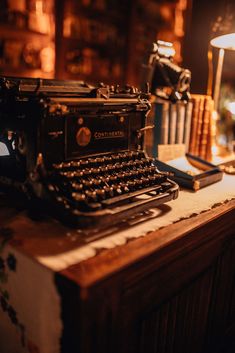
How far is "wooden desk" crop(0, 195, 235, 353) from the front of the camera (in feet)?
2.90

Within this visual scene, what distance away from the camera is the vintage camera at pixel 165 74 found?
190cm

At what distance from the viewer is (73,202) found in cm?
108

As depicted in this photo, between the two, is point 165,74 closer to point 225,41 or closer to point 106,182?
point 225,41

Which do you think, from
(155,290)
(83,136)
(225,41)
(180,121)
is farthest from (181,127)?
(155,290)

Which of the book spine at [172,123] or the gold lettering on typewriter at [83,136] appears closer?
the gold lettering on typewriter at [83,136]

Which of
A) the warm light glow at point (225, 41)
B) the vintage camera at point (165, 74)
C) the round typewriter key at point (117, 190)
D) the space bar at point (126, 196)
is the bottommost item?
the space bar at point (126, 196)

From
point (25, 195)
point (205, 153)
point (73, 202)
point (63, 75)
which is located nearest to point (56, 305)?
point (73, 202)

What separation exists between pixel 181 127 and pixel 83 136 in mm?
789

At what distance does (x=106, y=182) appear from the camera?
122 cm

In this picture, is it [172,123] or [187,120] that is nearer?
[172,123]

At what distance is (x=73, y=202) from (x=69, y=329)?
0.35m

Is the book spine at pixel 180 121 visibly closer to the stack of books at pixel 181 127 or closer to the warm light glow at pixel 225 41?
the stack of books at pixel 181 127

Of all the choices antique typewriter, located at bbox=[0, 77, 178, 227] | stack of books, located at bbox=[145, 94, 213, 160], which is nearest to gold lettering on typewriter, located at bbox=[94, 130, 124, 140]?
antique typewriter, located at bbox=[0, 77, 178, 227]

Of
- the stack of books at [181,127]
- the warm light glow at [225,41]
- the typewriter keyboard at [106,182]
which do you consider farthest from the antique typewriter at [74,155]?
the warm light glow at [225,41]
